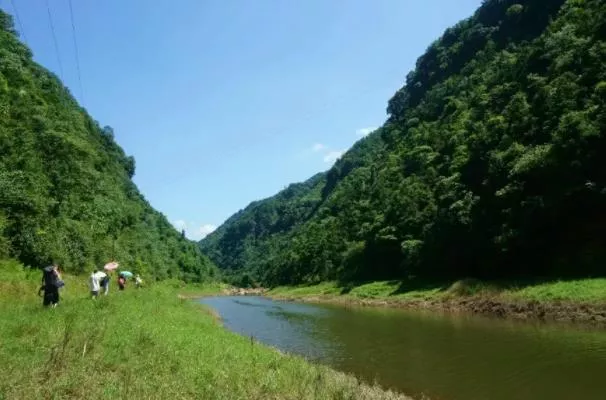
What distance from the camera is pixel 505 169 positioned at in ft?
163

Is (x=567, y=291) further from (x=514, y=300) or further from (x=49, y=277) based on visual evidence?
(x=49, y=277)

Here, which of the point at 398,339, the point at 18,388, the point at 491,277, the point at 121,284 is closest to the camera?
the point at 18,388

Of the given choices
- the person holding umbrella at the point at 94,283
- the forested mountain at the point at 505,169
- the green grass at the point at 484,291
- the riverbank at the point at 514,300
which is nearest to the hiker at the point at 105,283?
the person holding umbrella at the point at 94,283

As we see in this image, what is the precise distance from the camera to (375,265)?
81.9 meters

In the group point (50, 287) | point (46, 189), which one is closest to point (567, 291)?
point (50, 287)

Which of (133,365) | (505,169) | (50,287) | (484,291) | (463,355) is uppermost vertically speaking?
(505,169)

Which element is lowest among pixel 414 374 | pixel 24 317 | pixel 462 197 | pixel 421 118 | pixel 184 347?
pixel 414 374

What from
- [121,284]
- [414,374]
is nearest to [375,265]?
[121,284]

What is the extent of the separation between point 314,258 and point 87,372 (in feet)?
357

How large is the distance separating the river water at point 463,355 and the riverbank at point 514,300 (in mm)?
2371

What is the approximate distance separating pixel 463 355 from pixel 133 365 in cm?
1587

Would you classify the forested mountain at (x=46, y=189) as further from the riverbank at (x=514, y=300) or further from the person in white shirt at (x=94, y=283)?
the riverbank at (x=514, y=300)

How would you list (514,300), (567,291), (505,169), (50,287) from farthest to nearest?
(505,169)
(514,300)
(567,291)
(50,287)

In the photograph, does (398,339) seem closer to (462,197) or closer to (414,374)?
(414,374)
